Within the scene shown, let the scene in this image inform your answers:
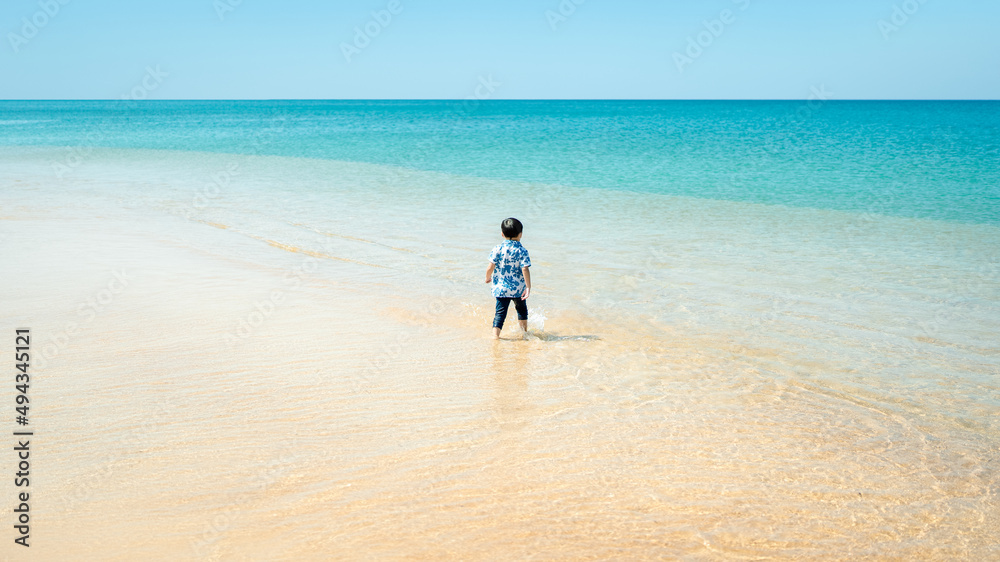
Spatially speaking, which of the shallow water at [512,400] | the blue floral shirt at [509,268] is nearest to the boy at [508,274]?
the blue floral shirt at [509,268]

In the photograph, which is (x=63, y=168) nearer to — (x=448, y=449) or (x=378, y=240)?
(x=378, y=240)

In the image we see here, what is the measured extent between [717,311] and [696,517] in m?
4.41

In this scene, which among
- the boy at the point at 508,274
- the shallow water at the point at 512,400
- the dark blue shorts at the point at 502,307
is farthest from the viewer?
the dark blue shorts at the point at 502,307

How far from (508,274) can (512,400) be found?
1.57m

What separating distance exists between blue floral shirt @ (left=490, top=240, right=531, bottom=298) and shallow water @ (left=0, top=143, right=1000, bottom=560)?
0.48m

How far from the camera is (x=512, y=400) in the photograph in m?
5.21

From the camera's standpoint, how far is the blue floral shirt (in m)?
6.44

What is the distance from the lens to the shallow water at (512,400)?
3619mm

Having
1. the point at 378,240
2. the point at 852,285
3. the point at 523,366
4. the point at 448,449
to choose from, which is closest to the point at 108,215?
the point at 378,240

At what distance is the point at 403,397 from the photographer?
5199 millimetres

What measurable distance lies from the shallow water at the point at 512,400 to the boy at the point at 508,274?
0.36 m

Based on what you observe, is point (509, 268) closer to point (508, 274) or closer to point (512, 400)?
point (508, 274)

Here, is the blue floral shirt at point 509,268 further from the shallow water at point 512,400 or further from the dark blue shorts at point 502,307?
the shallow water at point 512,400

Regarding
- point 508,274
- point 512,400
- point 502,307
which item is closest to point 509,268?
point 508,274
